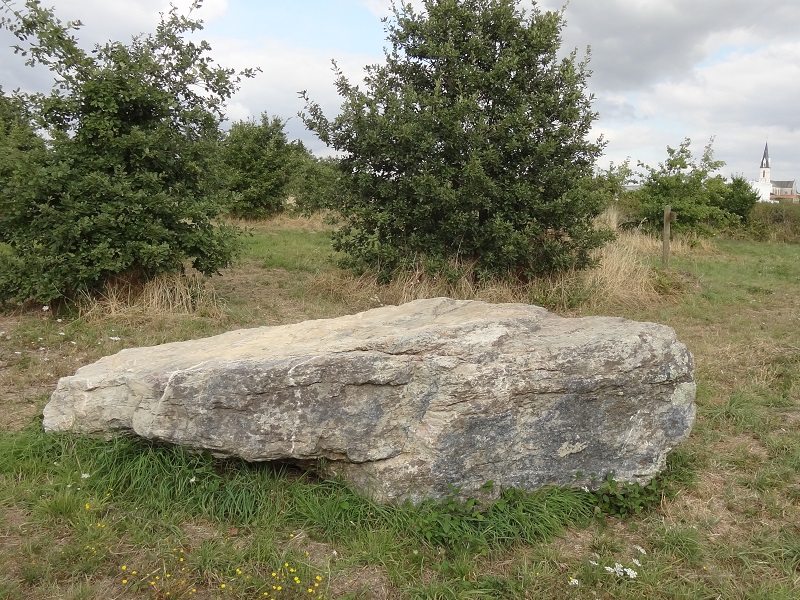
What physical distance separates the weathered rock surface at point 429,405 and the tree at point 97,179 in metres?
3.92

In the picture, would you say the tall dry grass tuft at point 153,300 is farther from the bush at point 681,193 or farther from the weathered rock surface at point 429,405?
the bush at point 681,193

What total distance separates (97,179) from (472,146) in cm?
488

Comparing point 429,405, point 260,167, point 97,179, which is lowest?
point 429,405

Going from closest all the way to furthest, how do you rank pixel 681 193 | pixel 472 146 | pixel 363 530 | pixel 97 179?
pixel 363 530 → pixel 97 179 → pixel 472 146 → pixel 681 193

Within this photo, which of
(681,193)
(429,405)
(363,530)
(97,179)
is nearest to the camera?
(363,530)

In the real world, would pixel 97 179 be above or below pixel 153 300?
above

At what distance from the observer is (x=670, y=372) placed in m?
3.69

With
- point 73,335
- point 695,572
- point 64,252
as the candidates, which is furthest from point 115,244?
point 695,572

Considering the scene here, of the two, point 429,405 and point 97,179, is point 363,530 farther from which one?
point 97,179

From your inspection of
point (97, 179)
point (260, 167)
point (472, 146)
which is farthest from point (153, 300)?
point (260, 167)

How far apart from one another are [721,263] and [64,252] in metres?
14.1

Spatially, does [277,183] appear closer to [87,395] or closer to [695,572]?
[87,395]

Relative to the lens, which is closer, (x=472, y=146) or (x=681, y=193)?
(x=472, y=146)

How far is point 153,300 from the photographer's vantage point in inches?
295
